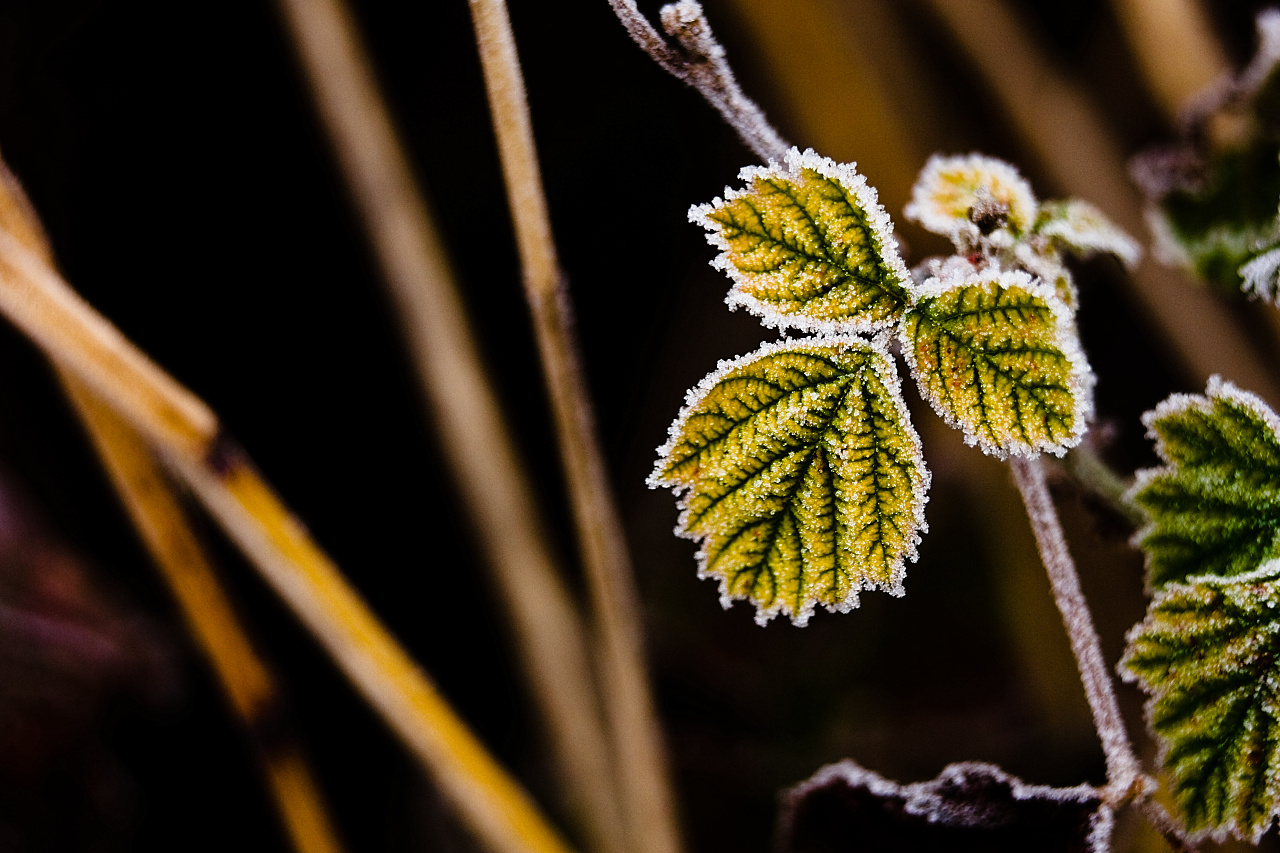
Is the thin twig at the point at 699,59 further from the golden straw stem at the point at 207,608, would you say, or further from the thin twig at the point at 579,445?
the golden straw stem at the point at 207,608

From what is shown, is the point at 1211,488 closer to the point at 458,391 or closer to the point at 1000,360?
the point at 1000,360

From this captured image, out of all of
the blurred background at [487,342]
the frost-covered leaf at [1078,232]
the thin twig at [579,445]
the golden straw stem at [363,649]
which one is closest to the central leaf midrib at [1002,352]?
the frost-covered leaf at [1078,232]

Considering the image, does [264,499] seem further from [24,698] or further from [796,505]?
[24,698]

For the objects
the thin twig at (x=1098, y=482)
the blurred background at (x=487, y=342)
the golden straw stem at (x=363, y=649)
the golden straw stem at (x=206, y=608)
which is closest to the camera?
the thin twig at (x=1098, y=482)

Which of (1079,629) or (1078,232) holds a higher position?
(1078,232)

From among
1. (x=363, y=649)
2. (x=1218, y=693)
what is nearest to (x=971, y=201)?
(x=1218, y=693)

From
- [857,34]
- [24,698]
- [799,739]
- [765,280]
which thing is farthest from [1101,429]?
[24,698]
